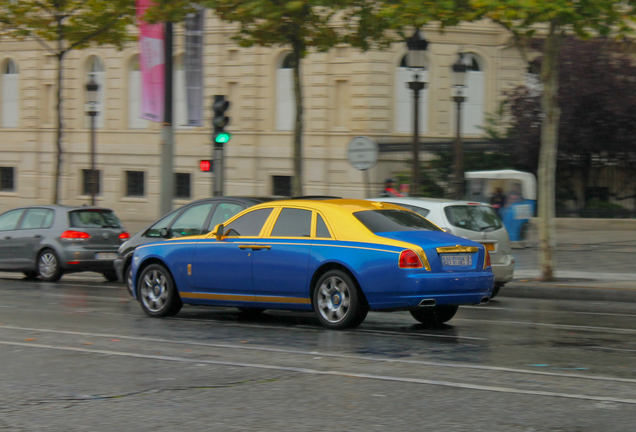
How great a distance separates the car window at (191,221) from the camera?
13211mm

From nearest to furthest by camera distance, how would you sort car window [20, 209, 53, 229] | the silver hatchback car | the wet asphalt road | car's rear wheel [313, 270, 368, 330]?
the wet asphalt road, car's rear wheel [313, 270, 368, 330], the silver hatchback car, car window [20, 209, 53, 229]

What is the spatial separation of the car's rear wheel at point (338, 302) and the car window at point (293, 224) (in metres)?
0.63

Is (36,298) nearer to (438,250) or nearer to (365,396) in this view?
(438,250)

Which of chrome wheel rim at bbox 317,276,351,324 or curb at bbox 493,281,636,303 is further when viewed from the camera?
curb at bbox 493,281,636,303

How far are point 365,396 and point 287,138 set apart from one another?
1000 inches

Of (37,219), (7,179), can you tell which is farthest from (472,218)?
(7,179)

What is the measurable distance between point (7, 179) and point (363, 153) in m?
24.1

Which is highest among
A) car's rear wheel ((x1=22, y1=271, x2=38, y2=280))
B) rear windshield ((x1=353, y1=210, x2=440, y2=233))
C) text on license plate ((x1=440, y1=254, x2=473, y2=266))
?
rear windshield ((x1=353, y1=210, x2=440, y2=233))

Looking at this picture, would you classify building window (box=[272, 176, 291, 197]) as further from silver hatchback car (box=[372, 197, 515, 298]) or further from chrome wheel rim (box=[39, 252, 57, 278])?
silver hatchback car (box=[372, 197, 515, 298])

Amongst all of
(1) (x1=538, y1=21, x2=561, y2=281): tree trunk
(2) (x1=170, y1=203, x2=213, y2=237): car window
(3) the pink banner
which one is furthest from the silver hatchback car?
(3) the pink banner

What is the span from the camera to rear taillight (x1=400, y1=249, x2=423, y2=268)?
9.48m

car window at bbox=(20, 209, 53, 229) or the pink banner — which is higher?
the pink banner

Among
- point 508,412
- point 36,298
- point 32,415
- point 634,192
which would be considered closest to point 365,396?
point 508,412

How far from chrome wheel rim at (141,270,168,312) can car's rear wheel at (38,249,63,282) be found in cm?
634
